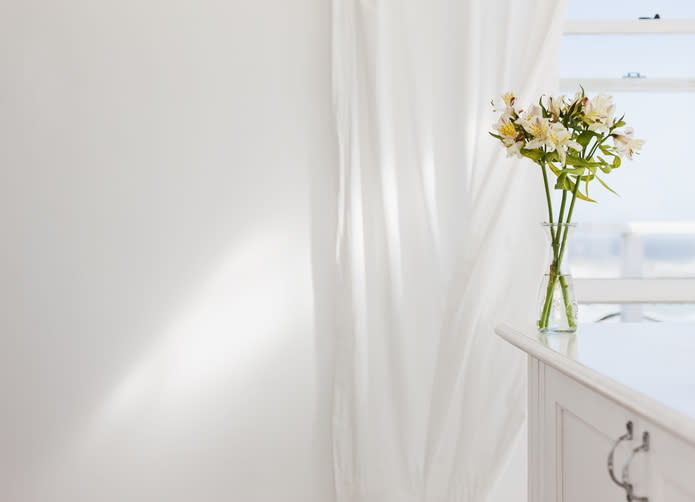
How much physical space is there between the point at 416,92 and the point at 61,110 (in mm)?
950

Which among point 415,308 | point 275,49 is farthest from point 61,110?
point 415,308

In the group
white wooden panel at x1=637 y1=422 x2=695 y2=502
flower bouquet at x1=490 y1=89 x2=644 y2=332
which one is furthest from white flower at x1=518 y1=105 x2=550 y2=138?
white wooden panel at x1=637 y1=422 x2=695 y2=502

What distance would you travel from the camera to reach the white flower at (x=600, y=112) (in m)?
1.14

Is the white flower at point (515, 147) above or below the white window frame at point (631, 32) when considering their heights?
below

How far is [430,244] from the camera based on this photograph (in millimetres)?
1713

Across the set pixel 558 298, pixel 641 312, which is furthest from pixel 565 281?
pixel 641 312

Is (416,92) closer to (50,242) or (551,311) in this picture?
(551,311)

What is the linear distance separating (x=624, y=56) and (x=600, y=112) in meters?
0.82

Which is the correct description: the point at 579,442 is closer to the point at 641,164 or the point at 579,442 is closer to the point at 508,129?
the point at 508,129

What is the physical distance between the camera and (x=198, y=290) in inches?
70.4

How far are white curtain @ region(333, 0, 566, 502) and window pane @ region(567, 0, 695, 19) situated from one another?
226 mm

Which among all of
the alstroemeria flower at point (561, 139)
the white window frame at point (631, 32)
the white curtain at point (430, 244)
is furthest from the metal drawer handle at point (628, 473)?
the white window frame at point (631, 32)

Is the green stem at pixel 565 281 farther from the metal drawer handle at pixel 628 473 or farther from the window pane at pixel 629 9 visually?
the window pane at pixel 629 9

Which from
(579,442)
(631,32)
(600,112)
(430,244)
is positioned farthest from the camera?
(631,32)
